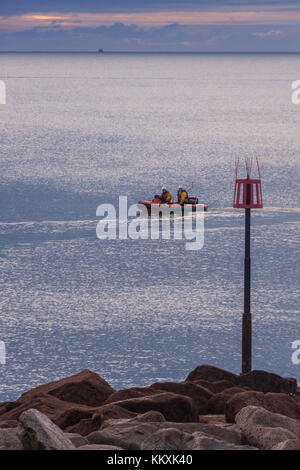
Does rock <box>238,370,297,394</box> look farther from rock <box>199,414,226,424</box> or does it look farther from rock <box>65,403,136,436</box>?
rock <box>65,403,136,436</box>

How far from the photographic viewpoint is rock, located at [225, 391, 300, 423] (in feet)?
42.8

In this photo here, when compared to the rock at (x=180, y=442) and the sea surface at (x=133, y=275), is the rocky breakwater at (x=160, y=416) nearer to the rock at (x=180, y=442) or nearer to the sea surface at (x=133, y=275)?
the rock at (x=180, y=442)

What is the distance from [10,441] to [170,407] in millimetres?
3145

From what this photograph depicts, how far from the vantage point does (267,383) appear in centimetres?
1694

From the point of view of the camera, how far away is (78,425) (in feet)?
41.5

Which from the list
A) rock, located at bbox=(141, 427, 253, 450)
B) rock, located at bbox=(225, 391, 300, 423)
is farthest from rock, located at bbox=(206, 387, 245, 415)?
rock, located at bbox=(141, 427, 253, 450)

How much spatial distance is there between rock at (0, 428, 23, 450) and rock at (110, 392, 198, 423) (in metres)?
2.64

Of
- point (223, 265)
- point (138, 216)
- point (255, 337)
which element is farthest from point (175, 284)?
point (138, 216)

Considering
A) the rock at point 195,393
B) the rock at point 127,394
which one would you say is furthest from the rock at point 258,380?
the rock at point 127,394

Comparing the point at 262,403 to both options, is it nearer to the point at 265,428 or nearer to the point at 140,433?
the point at 265,428

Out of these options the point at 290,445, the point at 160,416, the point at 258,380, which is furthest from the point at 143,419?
the point at 258,380

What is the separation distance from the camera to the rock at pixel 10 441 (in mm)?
10406

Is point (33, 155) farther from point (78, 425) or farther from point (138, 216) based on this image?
point (78, 425)
